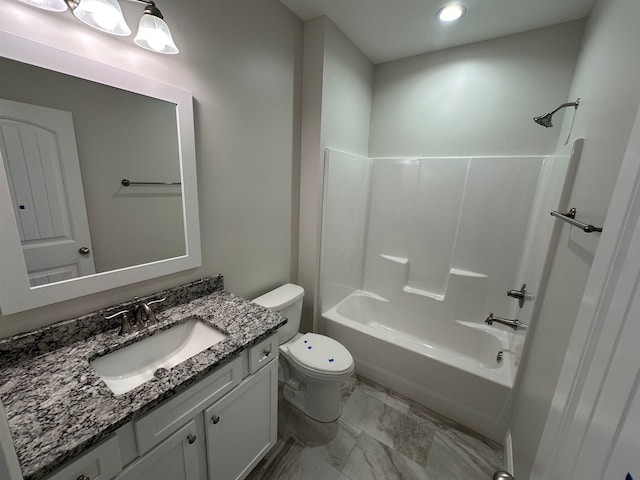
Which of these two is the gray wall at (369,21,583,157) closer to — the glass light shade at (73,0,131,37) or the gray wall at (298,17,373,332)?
the gray wall at (298,17,373,332)

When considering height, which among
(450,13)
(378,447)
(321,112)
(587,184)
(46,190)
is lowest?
(378,447)

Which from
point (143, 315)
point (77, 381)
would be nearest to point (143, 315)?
point (143, 315)

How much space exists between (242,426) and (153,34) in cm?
164

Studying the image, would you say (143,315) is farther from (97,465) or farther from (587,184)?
(587,184)

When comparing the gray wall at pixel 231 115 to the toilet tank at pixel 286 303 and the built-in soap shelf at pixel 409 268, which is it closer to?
the toilet tank at pixel 286 303

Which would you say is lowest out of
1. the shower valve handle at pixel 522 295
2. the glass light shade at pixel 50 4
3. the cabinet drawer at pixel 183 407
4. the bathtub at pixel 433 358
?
the bathtub at pixel 433 358

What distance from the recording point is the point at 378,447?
156cm

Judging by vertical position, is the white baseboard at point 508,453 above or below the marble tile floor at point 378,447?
above

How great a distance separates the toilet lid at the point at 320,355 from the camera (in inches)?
61.8

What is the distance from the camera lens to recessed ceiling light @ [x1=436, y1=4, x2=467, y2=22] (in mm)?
1564

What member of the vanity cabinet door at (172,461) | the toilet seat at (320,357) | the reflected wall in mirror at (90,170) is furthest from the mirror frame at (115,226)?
the toilet seat at (320,357)

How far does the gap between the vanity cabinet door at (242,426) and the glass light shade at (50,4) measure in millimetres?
1450

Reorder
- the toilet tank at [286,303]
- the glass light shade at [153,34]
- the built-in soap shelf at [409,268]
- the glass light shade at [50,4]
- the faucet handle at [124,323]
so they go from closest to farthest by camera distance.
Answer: the glass light shade at [50,4] → the glass light shade at [153,34] → the faucet handle at [124,323] → the toilet tank at [286,303] → the built-in soap shelf at [409,268]

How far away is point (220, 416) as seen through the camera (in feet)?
3.45
